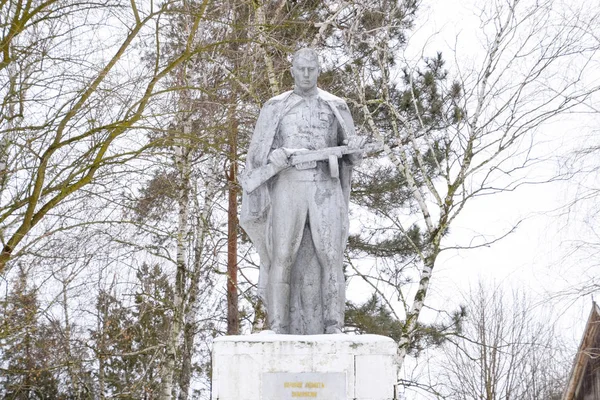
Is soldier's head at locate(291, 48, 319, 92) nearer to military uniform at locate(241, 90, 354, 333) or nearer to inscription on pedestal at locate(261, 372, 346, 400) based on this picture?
military uniform at locate(241, 90, 354, 333)

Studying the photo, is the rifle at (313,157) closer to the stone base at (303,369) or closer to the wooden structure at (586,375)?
the stone base at (303,369)

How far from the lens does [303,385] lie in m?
7.54

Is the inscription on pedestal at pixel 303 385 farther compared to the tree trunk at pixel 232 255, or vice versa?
the tree trunk at pixel 232 255

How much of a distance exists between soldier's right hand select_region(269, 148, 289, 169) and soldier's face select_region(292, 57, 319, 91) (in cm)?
65

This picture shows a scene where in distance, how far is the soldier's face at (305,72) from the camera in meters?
8.31

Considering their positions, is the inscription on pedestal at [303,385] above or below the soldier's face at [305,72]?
below

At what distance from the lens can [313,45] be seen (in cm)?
1530

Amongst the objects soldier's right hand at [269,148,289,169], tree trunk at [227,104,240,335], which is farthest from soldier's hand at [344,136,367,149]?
tree trunk at [227,104,240,335]

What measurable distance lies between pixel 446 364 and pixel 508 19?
45.7ft

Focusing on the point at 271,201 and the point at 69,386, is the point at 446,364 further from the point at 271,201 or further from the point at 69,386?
the point at 271,201

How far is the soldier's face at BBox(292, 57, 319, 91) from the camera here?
831cm

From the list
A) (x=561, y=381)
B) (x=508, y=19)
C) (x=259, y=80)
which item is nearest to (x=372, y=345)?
(x=259, y=80)

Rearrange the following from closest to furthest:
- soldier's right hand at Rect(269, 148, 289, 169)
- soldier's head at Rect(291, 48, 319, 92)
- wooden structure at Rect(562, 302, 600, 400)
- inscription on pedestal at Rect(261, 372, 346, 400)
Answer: inscription on pedestal at Rect(261, 372, 346, 400) < soldier's right hand at Rect(269, 148, 289, 169) < soldier's head at Rect(291, 48, 319, 92) < wooden structure at Rect(562, 302, 600, 400)

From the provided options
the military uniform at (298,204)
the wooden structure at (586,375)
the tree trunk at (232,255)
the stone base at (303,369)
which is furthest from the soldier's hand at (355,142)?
the wooden structure at (586,375)
